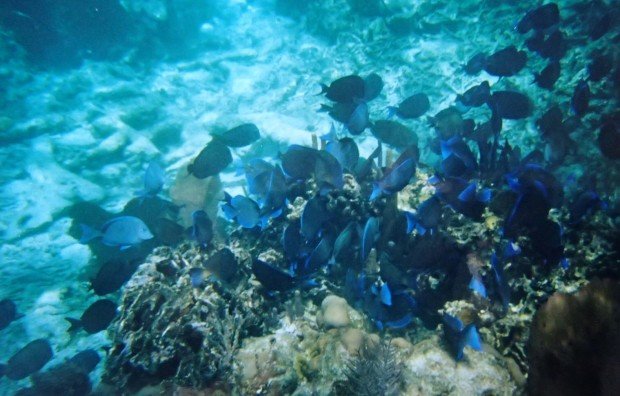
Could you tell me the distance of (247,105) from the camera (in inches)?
507

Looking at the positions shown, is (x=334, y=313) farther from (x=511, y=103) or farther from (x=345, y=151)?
(x=511, y=103)

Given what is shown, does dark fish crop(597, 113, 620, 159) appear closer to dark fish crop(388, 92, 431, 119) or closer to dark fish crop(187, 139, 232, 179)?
dark fish crop(388, 92, 431, 119)

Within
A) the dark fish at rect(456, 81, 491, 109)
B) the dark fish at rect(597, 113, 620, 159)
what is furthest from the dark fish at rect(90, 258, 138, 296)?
the dark fish at rect(597, 113, 620, 159)

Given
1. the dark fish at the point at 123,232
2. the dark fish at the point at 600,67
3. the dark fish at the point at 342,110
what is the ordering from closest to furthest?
1. the dark fish at the point at 123,232
2. the dark fish at the point at 342,110
3. the dark fish at the point at 600,67

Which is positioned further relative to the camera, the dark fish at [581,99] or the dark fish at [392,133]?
the dark fish at [392,133]

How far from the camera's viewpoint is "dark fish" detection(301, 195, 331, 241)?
134 inches

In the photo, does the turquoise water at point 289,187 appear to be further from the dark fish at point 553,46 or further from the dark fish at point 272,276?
the dark fish at point 553,46

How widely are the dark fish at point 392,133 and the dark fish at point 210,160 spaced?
101 inches

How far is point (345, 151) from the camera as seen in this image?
4223mm

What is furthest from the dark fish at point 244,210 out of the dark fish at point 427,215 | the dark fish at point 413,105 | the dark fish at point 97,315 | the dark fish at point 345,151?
the dark fish at point 413,105

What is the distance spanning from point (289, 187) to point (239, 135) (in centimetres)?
255

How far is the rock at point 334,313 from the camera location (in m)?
3.39

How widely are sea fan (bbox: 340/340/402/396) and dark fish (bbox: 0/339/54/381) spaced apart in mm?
5797

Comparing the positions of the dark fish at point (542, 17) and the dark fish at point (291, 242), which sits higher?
the dark fish at point (542, 17)
